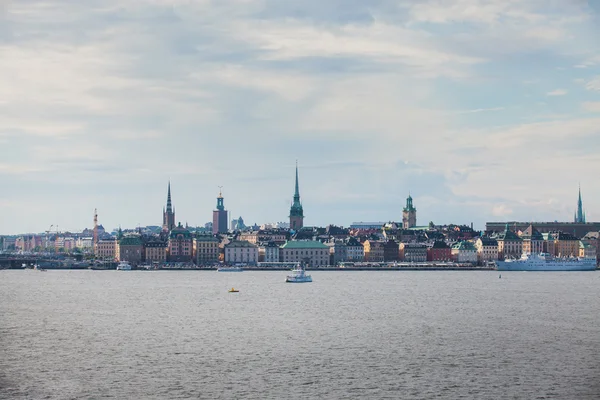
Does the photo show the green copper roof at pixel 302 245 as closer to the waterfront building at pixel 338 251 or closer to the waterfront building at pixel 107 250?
the waterfront building at pixel 338 251

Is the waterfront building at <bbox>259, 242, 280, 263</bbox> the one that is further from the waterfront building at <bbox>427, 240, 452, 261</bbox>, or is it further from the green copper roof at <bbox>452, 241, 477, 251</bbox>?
the green copper roof at <bbox>452, 241, 477, 251</bbox>

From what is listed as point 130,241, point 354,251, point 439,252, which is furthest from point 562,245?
point 130,241

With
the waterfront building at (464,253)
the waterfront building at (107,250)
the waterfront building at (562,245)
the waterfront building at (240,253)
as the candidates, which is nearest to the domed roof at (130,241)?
the waterfront building at (107,250)

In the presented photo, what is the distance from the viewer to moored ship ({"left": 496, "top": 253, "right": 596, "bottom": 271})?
439 ft

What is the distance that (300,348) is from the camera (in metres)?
39.2

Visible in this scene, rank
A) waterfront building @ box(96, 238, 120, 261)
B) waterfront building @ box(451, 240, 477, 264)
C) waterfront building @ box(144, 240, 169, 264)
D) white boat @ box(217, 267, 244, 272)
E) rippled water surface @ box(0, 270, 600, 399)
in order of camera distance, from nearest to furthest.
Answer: rippled water surface @ box(0, 270, 600, 399) → white boat @ box(217, 267, 244, 272) → waterfront building @ box(144, 240, 169, 264) → waterfront building @ box(451, 240, 477, 264) → waterfront building @ box(96, 238, 120, 261)

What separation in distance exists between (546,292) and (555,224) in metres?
121

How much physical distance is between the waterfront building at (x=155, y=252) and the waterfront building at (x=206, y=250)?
5704 millimetres

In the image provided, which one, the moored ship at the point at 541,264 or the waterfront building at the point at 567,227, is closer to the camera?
the moored ship at the point at 541,264

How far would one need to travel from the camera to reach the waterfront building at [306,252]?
15488 cm

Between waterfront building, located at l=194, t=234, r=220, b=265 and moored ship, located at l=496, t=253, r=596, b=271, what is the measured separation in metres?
46.0

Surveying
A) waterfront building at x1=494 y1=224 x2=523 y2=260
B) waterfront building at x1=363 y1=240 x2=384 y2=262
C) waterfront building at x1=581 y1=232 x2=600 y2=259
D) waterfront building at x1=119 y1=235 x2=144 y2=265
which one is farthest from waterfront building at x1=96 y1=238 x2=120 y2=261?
waterfront building at x1=581 y1=232 x2=600 y2=259

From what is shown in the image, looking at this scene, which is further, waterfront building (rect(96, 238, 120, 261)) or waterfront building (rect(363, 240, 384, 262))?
waterfront building (rect(96, 238, 120, 261))

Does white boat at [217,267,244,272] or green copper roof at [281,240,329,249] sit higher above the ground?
green copper roof at [281,240,329,249]
